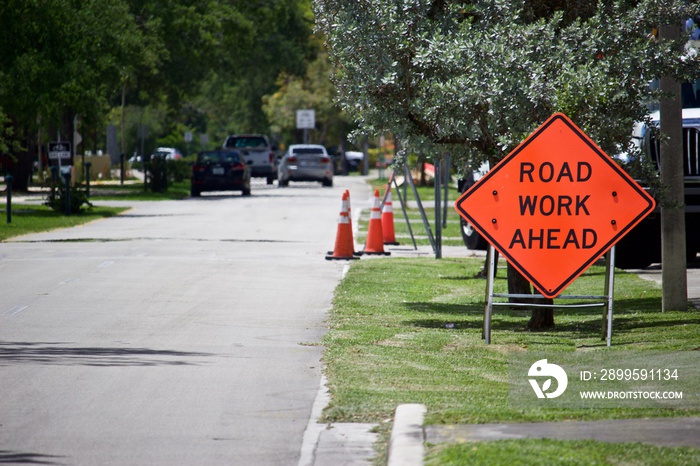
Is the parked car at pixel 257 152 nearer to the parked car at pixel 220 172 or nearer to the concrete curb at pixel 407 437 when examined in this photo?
the parked car at pixel 220 172

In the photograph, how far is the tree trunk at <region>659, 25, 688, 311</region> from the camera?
12.3 meters

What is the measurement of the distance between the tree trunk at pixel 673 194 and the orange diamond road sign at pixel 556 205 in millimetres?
2101

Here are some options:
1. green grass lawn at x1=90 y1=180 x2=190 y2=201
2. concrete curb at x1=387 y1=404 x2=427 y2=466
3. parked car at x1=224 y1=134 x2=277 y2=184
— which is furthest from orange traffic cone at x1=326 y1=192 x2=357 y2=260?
parked car at x1=224 y1=134 x2=277 y2=184

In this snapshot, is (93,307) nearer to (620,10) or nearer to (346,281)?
(346,281)

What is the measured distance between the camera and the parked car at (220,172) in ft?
143

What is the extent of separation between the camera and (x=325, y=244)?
22.9m

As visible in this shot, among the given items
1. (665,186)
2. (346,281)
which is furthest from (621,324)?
(346,281)

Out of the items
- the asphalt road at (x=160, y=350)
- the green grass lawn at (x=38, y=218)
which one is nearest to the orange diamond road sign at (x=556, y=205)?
the asphalt road at (x=160, y=350)

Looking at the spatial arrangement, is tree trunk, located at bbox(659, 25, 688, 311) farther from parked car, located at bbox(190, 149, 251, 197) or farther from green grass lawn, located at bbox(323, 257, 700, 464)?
parked car, located at bbox(190, 149, 251, 197)

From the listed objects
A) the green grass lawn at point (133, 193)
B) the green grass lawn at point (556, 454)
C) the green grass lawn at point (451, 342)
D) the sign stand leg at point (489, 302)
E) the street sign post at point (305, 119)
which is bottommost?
the green grass lawn at point (451, 342)

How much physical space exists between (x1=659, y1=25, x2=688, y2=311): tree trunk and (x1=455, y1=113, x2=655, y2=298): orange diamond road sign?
210 cm

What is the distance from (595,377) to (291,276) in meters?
8.56

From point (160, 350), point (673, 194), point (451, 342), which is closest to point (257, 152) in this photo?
point (673, 194)

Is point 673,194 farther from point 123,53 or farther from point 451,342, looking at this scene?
point 123,53
